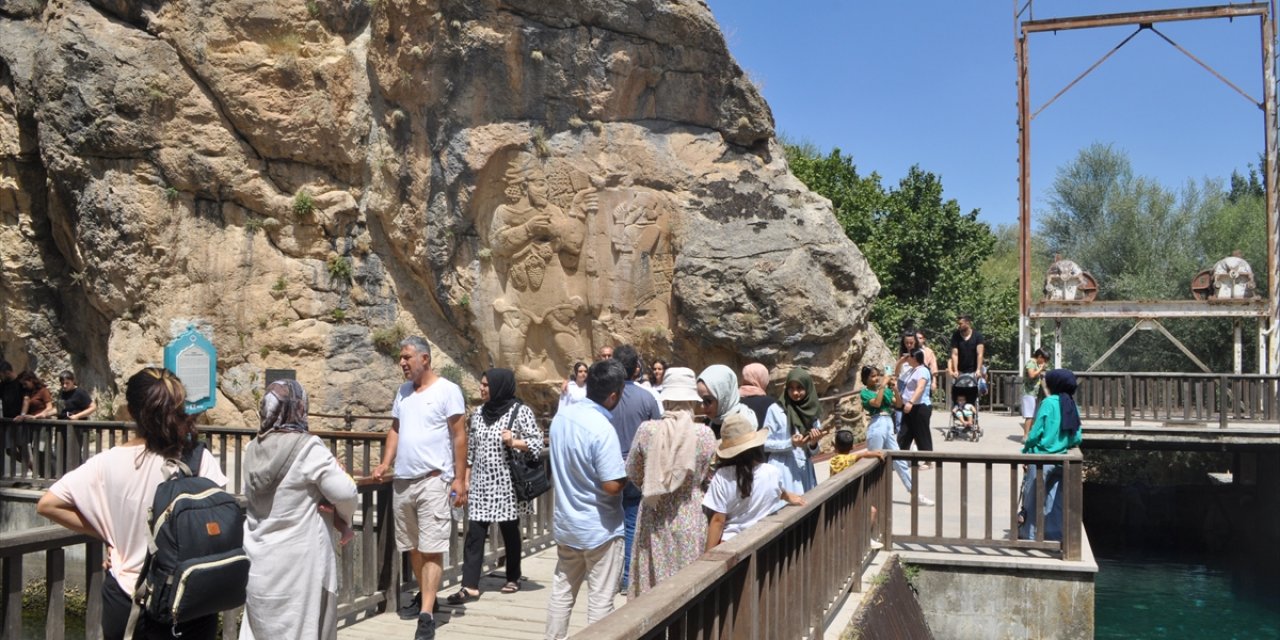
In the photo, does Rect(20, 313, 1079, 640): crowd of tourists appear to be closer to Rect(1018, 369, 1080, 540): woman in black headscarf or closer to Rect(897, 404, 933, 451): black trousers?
Rect(1018, 369, 1080, 540): woman in black headscarf

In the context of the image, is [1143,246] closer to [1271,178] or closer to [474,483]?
[1271,178]

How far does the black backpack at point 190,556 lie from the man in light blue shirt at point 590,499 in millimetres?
1918

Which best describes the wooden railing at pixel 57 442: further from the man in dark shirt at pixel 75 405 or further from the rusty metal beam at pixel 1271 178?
the rusty metal beam at pixel 1271 178

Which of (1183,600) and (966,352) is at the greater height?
(966,352)

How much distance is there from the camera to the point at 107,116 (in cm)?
1645

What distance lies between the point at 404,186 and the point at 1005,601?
13.0 m

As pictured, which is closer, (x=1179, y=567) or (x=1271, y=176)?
(x=1179, y=567)

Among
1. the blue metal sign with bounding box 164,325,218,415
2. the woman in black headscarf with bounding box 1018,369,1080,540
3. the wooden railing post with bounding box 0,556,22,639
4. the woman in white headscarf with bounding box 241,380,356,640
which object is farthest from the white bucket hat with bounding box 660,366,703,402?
the blue metal sign with bounding box 164,325,218,415

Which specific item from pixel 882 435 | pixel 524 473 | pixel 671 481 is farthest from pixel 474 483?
pixel 882 435

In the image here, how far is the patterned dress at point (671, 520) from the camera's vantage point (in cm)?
502

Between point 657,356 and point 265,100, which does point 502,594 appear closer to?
point 657,356

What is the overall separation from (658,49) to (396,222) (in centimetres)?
559

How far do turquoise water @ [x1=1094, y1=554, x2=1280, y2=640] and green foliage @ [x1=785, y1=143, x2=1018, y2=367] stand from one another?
12.5 m

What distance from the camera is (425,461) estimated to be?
6176mm
